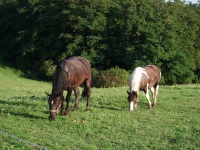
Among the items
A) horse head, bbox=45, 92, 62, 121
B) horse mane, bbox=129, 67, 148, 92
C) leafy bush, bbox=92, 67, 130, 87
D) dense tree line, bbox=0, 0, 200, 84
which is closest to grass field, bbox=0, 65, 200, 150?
horse head, bbox=45, 92, 62, 121

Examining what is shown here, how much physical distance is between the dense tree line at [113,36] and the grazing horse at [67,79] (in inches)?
1003

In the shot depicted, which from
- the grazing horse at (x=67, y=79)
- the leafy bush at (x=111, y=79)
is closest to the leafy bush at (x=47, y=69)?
the leafy bush at (x=111, y=79)

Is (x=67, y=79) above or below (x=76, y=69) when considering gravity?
below

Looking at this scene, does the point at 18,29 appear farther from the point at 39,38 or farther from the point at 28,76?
the point at 28,76

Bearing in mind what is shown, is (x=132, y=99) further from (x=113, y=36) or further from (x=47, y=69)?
(x=113, y=36)

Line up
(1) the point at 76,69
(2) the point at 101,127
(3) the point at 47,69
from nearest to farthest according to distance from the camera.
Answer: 1. (2) the point at 101,127
2. (1) the point at 76,69
3. (3) the point at 47,69

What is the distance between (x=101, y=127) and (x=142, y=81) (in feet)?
14.5

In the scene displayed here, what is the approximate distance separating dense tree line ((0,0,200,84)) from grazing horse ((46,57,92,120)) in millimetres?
25483

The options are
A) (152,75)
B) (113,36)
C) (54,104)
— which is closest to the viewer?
(54,104)

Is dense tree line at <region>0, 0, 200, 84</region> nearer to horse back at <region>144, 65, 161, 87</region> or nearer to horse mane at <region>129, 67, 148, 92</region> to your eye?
horse back at <region>144, 65, 161, 87</region>

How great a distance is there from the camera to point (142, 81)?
582 inches

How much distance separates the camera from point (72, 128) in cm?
1063

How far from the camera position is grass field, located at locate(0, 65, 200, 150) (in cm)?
914

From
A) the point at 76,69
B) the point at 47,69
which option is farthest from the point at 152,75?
the point at 47,69
